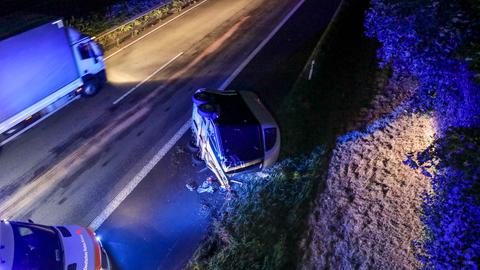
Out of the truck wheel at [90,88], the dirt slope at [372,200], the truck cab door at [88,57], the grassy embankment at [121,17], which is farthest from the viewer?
the grassy embankment at [121,17]

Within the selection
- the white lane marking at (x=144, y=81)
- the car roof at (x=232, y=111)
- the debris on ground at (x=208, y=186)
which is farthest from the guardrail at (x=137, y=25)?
the debris on ground at (x=208, y=186)

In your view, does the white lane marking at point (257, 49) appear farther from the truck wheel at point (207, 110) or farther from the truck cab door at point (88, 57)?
the truck cab door at point (88, 57)

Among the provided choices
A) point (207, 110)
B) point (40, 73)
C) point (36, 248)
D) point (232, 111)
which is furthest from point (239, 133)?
point (40, 73)

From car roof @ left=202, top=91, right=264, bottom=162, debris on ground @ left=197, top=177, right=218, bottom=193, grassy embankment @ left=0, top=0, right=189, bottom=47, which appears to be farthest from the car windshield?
grassy embankment @ left=0, top=0, right=189, bottom=47

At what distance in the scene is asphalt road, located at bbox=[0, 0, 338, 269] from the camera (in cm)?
834

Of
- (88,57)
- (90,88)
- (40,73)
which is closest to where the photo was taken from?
(40,73)

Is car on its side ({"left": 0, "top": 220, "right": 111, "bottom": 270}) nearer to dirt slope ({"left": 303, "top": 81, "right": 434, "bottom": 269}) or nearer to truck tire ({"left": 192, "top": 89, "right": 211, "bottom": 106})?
truck tire ({"left": 192, "top": 89, "right": 211, "bottom": 106})

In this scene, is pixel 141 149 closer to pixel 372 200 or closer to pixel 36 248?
pixel 36 248

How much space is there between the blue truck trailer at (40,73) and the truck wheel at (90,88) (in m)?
0.06

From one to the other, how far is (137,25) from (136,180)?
11.0 m

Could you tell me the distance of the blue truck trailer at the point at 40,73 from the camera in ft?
31.5

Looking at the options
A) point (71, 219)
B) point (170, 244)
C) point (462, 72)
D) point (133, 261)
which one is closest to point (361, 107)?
point (462, 72)

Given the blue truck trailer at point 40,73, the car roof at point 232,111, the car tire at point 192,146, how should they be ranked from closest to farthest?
the car roof at point 232,111, the blue truck trailer at point 40,73, the car tire at point 192,146

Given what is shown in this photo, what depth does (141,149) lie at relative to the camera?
10.4 m
